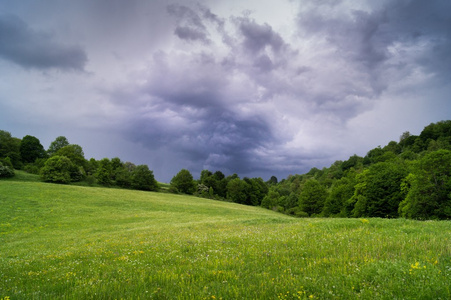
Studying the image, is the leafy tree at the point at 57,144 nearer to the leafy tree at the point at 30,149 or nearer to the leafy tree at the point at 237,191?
the leafy tree at the point at 30,149

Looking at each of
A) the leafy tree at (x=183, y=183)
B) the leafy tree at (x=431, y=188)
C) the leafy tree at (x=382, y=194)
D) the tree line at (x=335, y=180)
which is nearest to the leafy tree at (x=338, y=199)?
the tree line at (x=335, y=180)

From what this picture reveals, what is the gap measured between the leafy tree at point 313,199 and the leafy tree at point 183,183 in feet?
177

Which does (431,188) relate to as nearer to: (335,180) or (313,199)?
(313,199)

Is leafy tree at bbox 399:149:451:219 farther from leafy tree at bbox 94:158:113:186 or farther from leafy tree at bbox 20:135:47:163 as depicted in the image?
leafy tree at bbox 20:135:47:163

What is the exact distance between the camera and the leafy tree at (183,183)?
365ft

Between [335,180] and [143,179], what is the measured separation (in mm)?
87395

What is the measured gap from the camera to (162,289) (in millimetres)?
5699

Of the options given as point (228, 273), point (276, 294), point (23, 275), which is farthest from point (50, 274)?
point (276, 294)

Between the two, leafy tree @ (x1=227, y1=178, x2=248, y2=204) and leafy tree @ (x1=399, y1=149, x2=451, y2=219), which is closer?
leafy tree @ (x1=399, y1=149, x2=451, y2=219)

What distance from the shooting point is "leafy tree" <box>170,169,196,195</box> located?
111312mm

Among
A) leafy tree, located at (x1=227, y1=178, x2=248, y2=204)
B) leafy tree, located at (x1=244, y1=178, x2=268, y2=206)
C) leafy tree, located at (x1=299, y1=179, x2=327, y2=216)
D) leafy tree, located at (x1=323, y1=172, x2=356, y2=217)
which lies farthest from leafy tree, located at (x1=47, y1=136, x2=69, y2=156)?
leafy tree, located at (x1=323, y1=172, x2=356, y2=217)

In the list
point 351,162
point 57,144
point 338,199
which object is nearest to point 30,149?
point 57,144

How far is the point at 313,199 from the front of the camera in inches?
3265

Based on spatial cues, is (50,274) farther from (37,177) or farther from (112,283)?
(37,177)
